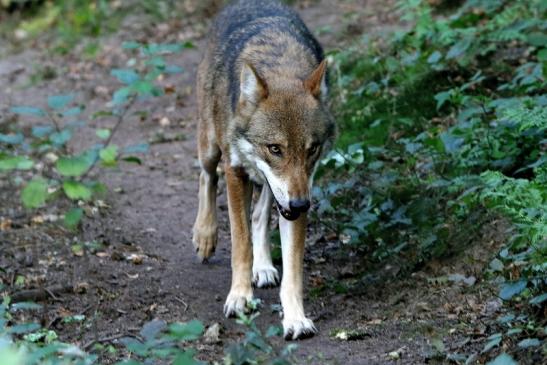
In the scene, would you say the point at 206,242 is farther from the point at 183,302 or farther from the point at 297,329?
the point at 297,329

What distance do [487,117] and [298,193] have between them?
2.62m

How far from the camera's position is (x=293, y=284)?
5.96m

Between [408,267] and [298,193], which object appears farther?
[408,267]

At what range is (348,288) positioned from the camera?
6.58 meters

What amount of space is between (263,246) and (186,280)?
2.15 ft

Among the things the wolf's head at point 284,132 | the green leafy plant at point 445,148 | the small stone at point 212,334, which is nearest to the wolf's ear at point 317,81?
the wolf's head at point 284,132

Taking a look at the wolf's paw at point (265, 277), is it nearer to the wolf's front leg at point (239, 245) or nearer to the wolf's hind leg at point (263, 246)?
the wolf's hind leg at point (263, 246)

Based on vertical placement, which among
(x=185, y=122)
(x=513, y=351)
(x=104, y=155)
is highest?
(x=104, y=155)

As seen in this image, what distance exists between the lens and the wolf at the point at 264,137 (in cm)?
588

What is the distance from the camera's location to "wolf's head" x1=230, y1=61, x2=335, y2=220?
5.80 meters

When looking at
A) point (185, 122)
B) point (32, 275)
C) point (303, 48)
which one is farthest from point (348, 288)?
point (185, 122)

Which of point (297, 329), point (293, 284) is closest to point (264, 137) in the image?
point (293, 284)

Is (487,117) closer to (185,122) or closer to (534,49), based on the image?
(534,49)

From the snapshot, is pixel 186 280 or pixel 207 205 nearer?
pixel 186 280
